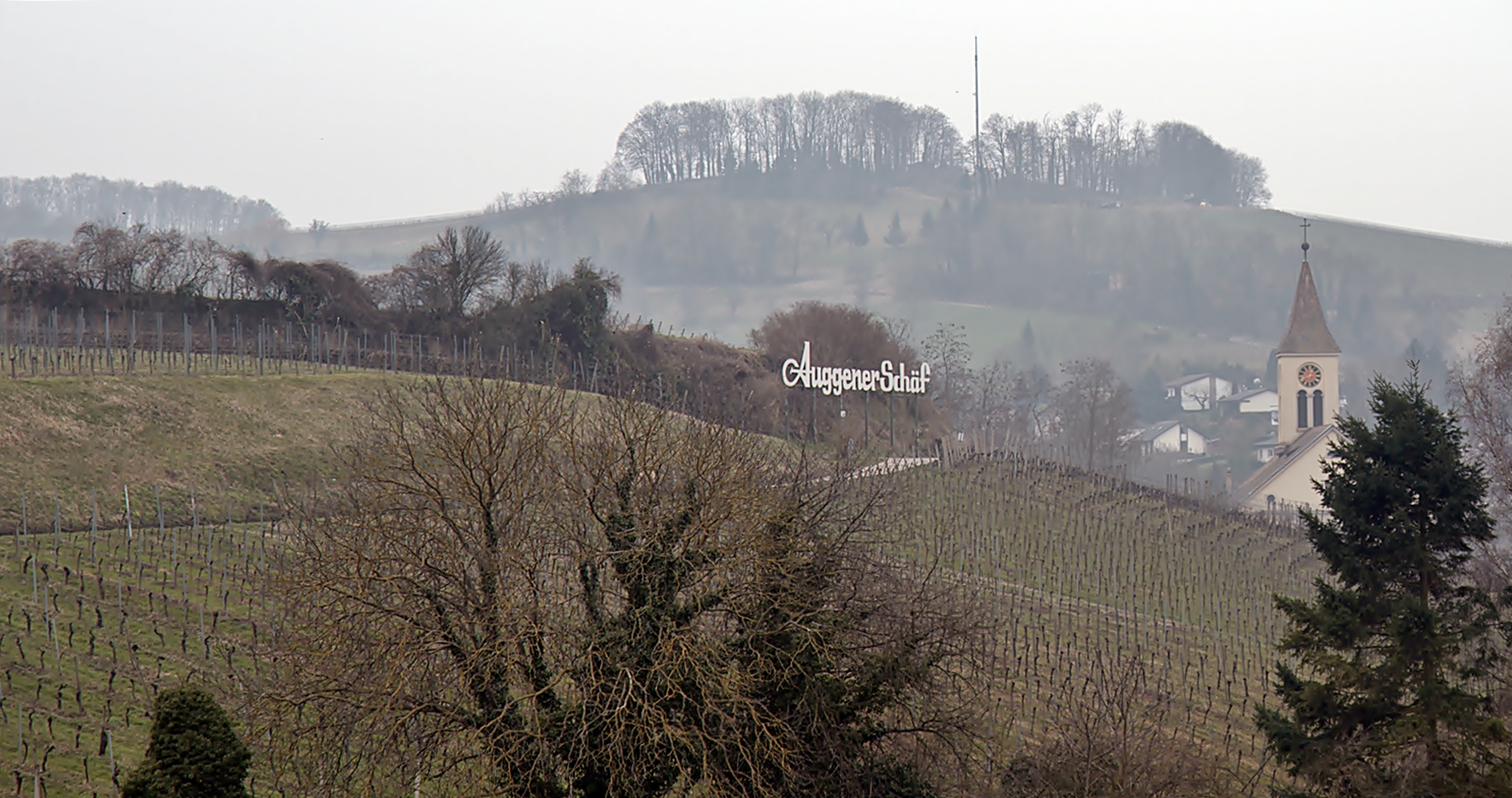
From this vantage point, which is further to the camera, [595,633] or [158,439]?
[158,439]

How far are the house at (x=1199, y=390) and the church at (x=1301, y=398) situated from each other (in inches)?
2573

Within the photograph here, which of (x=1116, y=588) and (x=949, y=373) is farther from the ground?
(x=949, y=373)

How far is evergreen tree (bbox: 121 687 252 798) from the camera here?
1842 centimetres

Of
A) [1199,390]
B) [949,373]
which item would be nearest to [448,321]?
[949,373]

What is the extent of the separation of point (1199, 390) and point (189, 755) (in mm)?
169930

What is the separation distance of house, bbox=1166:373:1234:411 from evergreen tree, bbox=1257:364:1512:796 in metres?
148

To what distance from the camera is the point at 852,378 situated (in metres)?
74.1

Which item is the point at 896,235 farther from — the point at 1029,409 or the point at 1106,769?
the point at 1106,769

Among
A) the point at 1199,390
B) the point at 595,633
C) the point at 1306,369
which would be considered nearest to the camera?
the point at 595,633

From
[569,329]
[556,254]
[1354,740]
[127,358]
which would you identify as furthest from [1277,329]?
[1354,740]

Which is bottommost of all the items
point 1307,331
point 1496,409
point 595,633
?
point 595,633

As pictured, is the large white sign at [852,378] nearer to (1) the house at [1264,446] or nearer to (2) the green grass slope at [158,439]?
(2) the green grass slope at [158,439]

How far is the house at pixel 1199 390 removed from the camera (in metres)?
170

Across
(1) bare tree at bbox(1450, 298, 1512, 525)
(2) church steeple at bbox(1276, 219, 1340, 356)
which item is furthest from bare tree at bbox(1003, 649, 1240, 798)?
(2) church steeple at bbox(1276, 219, 1340, 356)
